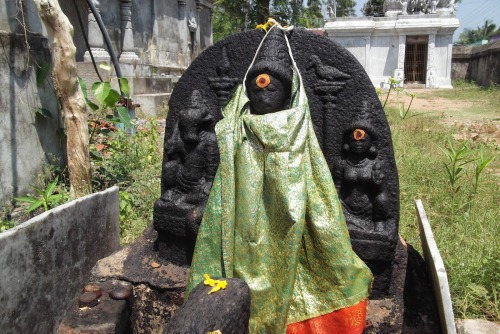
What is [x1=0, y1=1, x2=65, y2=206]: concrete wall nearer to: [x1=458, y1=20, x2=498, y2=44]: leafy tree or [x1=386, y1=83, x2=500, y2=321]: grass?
[x1=386, y1=83, x2=500, y2=321]: grass

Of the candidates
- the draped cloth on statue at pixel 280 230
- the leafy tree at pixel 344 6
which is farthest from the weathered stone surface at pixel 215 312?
the leafy tree at pixel 344 6

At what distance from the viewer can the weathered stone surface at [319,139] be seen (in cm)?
203

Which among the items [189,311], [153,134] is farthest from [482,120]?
[189,311]

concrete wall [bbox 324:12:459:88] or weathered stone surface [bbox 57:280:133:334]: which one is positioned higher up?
concrete wall [bbox 324:12:459:88]

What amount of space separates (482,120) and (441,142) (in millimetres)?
3084

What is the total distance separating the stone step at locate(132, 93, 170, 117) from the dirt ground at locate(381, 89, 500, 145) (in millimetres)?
4303

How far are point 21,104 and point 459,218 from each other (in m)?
3.43

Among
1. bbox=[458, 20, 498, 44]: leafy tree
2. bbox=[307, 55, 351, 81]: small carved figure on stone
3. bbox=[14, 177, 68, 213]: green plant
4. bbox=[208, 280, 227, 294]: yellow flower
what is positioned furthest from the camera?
bbox=[458, 20, 498, 44]: leafy tree

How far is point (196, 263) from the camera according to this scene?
197 cm

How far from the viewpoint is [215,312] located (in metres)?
1.60

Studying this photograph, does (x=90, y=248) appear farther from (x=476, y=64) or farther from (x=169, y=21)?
(x=476, y=64)

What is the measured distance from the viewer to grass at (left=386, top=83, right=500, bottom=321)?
2.33m

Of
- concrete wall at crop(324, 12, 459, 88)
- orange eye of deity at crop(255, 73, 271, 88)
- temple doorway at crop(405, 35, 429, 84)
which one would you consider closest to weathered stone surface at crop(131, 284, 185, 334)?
orange eye of deity at crop(255, 73, 271, 88)

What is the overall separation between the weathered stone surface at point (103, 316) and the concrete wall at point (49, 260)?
0.40ft
